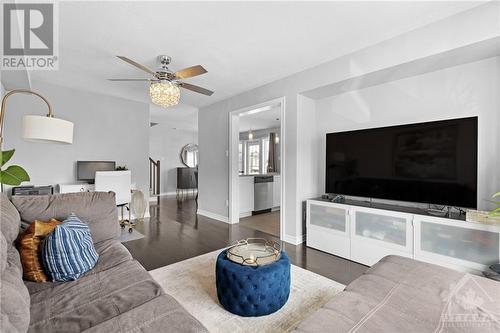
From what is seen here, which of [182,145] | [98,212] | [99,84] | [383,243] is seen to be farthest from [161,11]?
[182,145]

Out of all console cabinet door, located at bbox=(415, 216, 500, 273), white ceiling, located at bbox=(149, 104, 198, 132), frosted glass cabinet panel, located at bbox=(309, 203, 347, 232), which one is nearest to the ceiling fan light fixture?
frosted glass cabinet panel, located at bbox=(309, 203, 347, 232)

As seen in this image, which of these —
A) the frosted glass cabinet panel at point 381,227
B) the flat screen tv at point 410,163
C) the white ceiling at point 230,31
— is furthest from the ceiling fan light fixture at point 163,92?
the frosted glass cabinet panel at point 381,227

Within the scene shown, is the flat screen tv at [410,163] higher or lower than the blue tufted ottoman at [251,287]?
higher

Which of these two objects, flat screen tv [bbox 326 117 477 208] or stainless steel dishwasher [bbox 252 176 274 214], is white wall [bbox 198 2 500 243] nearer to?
flat screen tv [bbox 326 117 477 208]

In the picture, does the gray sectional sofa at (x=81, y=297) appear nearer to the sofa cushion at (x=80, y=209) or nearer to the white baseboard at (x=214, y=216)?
the sofa cushion at (x=80, y=209)

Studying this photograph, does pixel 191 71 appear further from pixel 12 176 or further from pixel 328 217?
pixel 328 217

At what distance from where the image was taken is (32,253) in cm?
148

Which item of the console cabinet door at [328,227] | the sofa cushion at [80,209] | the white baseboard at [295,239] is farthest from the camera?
the white baseboard at [295,239]

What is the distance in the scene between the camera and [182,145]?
9.24 metres

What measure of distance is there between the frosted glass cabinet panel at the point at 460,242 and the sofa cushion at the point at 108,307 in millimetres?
2416

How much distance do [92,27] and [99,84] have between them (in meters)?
1.97

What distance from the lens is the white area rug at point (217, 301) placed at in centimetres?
168

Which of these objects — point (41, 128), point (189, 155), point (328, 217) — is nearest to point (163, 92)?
point (41, 128)

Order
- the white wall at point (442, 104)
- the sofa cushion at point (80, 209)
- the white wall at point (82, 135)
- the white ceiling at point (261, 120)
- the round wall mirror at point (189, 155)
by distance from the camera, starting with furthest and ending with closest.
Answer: the round wall mirror at point (189, 155) < the white ceiling at point (261, 120) < the white wall at point (82, 135) < the white wall at point (442, 104) < the sofa cushion at point (80, 209)
